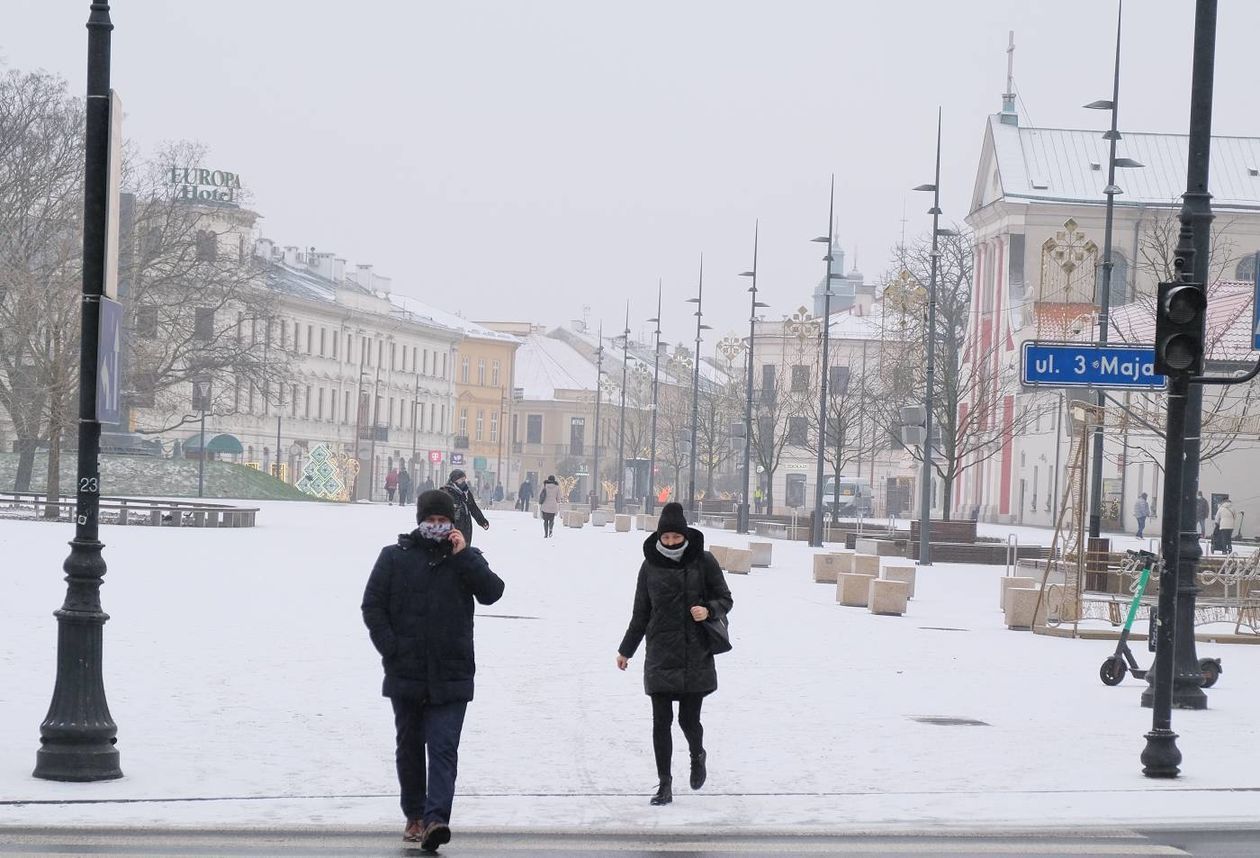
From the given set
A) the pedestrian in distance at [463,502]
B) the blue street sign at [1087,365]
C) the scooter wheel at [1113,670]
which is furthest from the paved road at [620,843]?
the pedestrian in distance at [463,502]

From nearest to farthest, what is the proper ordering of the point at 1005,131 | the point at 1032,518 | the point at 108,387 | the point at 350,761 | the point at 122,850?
the point at 122,850 < the point at 108,387 < the point at 350,761 < the point at 1032,518 < the point at 1005,131

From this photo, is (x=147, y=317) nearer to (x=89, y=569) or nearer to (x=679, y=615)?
(x=89, y=569)

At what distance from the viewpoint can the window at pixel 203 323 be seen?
65438mm

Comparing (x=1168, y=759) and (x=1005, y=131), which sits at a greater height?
(x=1005, y=131)

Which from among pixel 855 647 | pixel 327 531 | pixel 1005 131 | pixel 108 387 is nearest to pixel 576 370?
pixel 1005 131

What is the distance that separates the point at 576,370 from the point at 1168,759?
144 meters

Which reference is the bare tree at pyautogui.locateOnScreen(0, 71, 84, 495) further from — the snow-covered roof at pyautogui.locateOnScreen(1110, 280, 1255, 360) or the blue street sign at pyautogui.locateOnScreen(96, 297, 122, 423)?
the blue street sign at pyautogui.locateOnScreen(96, 297, 122, 423)

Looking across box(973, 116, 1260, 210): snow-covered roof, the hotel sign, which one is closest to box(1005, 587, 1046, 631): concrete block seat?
box(973, 116, 1260, 210): snow-covered roof

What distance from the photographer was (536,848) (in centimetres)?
964

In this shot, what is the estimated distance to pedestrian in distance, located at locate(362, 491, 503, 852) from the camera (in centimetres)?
926

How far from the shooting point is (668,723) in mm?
11047

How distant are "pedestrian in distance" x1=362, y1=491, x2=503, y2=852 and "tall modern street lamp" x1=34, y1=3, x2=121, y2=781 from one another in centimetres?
215

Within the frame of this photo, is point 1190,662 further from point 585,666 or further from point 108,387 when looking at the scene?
point 108,387

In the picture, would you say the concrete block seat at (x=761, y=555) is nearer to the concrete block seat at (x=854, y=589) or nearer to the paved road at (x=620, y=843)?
the concrete block seat at (x=854, y=589)
